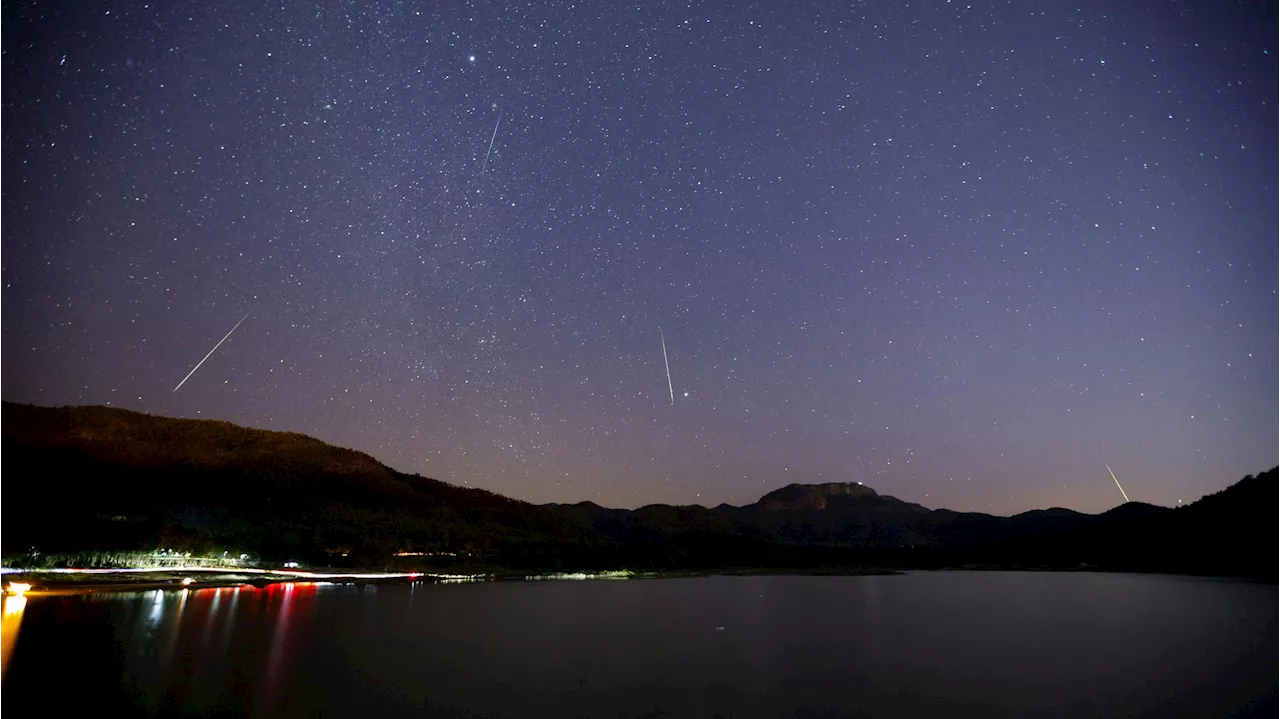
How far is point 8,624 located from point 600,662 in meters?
25.3

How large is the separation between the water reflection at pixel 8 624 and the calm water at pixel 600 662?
0.58 ft

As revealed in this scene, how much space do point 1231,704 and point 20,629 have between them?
4360 cm

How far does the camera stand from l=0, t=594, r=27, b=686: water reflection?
21.8m

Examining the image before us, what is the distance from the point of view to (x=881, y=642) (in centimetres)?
3959

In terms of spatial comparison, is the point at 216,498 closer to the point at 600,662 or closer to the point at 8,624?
the point at 8,624

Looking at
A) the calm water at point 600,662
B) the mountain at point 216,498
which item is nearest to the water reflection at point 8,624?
the calm water at point 600,662

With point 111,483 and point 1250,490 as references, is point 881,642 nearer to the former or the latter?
point 111,483

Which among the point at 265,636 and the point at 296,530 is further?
the point at 296,530

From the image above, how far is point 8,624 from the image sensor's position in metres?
31.6

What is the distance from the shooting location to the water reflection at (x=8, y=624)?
71.4 feet

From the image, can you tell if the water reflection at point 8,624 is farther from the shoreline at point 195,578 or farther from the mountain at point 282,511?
the mountain at point 282,511

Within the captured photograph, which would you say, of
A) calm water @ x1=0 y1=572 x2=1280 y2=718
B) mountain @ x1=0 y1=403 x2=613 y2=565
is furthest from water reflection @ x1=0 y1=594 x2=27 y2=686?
mountain @ x1=0 y1=403 x2=613 y2=565

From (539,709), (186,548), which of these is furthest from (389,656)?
(186,548)

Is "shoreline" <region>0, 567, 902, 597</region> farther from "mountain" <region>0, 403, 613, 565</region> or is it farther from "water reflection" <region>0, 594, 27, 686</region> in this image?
"mountain" <region>0, 403, 613, 565</region>
